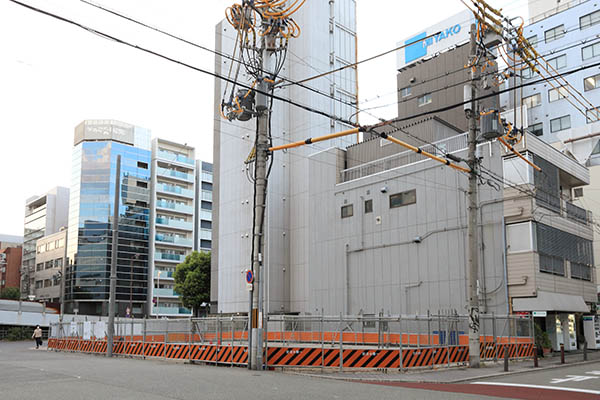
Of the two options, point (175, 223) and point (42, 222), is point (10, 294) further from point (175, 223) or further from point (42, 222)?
point (175, 223)

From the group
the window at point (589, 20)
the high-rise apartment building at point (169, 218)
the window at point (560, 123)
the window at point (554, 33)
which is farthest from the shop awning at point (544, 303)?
the high-rise apartment building at point (169, 218)

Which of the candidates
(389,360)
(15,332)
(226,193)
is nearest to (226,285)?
(226,193)

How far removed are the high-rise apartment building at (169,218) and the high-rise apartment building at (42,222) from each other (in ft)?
96.8

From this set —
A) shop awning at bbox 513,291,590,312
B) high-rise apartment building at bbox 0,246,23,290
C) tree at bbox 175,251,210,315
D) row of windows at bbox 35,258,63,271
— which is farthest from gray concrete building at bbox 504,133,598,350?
high-rise apartment building at bbox 0,246,23,290

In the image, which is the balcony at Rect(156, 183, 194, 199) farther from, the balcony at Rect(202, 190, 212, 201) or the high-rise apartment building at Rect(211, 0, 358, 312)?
the high-rise apartment building at Rect(211, 0, 358, 312)

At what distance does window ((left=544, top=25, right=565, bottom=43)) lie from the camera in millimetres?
58844

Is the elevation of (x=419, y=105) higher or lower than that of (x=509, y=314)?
higher

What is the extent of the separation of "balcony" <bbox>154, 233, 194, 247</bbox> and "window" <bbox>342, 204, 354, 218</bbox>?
56676 millimetres

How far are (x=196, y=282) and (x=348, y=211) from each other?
2853cm

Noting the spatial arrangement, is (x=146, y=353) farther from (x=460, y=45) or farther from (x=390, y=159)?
(x=460, y=45)

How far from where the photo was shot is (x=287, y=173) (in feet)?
156

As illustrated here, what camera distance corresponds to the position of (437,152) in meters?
35.0

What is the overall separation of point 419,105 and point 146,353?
125ft

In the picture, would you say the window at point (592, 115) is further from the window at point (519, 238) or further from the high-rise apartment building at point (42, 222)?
the high-rise apartment building at point (42, 222)
